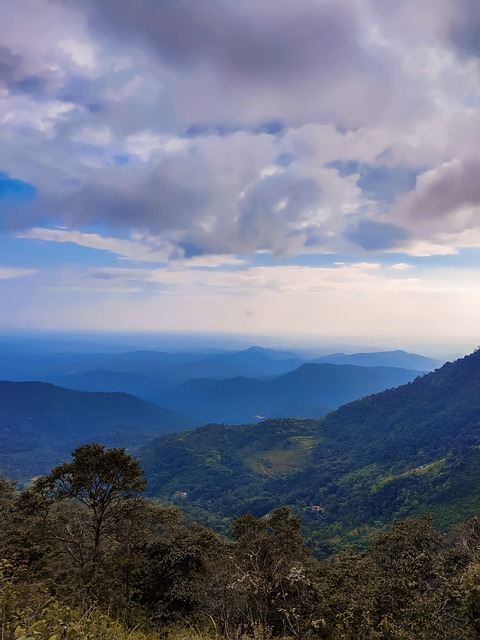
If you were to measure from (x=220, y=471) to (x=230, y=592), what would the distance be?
157 metres

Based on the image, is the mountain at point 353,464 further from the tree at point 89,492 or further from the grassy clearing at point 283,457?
the tree at point 89,492

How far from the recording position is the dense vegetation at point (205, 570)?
12445 mm

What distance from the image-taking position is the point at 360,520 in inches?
3666

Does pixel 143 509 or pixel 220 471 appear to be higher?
pixel 143 509

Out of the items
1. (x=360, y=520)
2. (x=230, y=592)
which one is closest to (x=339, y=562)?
(x=230, y=592)

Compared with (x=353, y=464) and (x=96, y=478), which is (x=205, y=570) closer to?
(x=96, y=478)

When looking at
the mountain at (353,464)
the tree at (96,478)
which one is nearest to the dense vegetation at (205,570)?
the tree at (96,478)

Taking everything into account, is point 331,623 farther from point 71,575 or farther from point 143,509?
point 71,575

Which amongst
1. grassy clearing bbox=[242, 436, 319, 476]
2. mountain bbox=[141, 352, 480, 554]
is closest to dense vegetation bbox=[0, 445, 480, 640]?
mountain bbox=[141, 352, 480, 554]

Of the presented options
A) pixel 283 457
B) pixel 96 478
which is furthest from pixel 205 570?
pixel 283 457

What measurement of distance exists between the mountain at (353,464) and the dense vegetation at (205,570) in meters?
63.3

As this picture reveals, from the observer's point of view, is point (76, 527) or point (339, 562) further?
point (339, 562)

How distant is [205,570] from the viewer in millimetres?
17109

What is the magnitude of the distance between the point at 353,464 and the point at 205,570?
14549 cm
